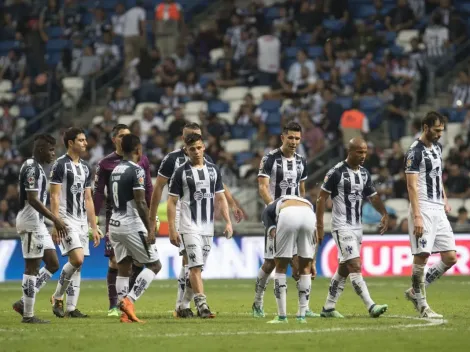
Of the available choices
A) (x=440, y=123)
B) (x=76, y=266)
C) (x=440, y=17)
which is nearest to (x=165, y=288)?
(x=76, y=266)

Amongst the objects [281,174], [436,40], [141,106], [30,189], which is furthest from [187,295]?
[141,106]

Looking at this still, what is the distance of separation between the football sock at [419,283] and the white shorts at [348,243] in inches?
27.4

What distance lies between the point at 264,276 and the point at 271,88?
624 inches

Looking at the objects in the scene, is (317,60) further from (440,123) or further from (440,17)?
(440,123)

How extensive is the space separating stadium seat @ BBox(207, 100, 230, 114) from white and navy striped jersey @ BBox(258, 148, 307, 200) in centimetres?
A: 1559

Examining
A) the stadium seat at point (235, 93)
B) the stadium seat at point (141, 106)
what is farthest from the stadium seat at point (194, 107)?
the stadium seat at point (141, 106)

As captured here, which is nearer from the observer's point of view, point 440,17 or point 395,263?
point 395,263

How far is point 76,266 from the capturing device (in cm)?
1409

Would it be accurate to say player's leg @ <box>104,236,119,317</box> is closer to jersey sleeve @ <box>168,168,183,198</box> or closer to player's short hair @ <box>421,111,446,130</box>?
jersey sleeve @ <box>168,168,183,198</box>

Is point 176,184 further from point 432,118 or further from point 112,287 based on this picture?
point 432,118

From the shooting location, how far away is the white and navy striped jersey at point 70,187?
14.2 metres

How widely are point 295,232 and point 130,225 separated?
2.01m

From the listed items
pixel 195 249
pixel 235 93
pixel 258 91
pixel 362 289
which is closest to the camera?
pixel 362 289

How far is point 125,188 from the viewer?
13.3m
